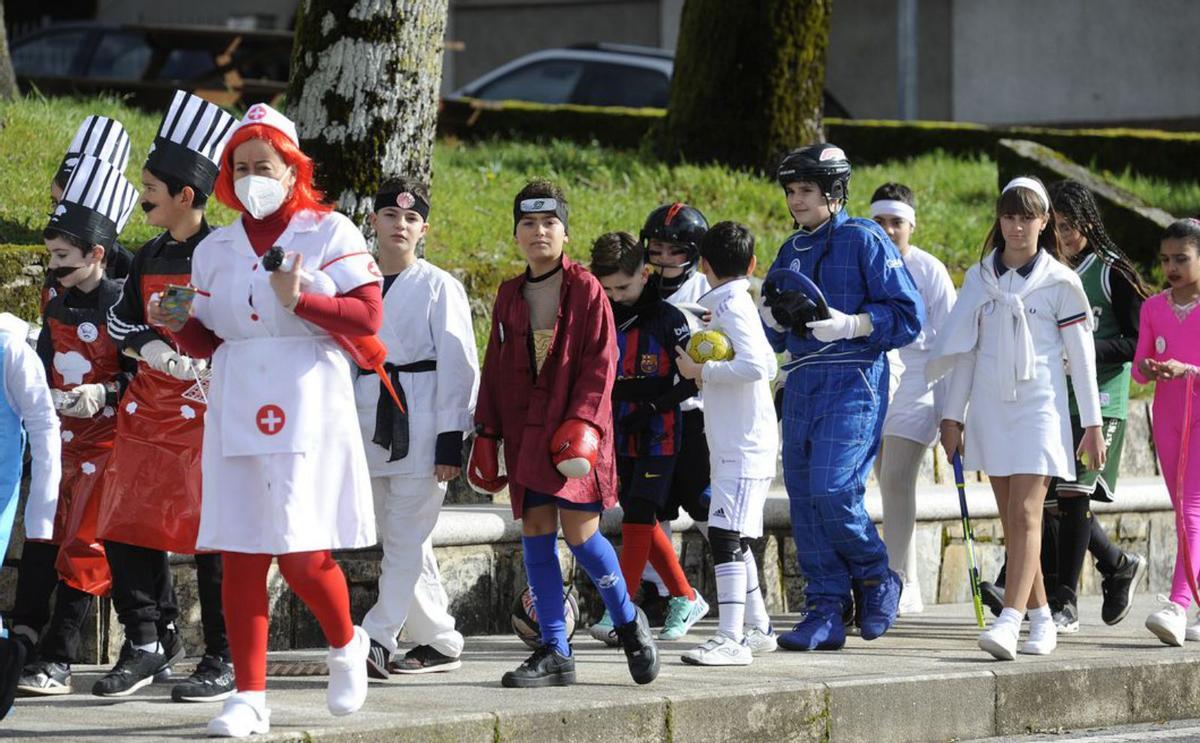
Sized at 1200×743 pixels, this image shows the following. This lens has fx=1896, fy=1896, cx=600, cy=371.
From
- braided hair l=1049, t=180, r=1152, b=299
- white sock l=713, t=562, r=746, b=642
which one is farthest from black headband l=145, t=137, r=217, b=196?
braided hair l=1049, t=180, r=1152, b=299

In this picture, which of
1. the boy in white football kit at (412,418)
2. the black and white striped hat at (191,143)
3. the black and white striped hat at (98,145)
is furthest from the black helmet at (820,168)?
the black and white striped hat at (98,145)

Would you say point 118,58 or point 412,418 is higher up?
point 118,58

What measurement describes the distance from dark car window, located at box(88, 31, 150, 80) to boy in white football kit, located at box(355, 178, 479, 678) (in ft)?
Result: 43.1

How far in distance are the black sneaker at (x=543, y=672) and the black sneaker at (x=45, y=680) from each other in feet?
4.67

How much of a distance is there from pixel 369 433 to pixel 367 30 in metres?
3.12

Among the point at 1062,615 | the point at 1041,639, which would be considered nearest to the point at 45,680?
the point at 1041,639

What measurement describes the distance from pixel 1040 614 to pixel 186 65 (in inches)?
502

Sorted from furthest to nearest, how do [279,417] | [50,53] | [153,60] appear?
1. [50,53]
2. [153,60]
3. [279,417]

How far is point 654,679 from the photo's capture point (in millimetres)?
6254

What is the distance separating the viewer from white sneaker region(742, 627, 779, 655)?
Result: 284 inches

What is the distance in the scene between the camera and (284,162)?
5500 mm

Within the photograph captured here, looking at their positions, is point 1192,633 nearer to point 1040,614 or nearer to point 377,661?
point 1040,614

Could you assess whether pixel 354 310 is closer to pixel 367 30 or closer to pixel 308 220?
pixel 308 220

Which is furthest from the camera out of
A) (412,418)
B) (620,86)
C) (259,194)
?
(620,86)
